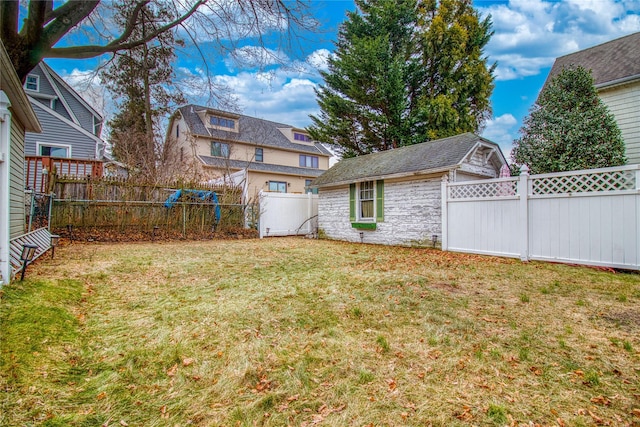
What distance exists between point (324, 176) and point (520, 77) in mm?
9267

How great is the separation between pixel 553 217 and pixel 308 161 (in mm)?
19913

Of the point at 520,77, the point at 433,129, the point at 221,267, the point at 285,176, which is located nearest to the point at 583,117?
the point at 520,77

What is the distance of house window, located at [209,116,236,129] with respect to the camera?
20719 mm

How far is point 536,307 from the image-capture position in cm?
363

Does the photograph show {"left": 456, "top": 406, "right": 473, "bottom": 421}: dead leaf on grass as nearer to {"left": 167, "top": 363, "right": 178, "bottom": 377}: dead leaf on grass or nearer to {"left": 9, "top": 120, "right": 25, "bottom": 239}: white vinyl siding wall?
{"left": 167, "top": 363, "right": 178, "bottom": 377}: dead leaf on grass

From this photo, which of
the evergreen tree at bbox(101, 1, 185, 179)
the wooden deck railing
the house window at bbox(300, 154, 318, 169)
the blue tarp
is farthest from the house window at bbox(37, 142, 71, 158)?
the house window at bbox(300, 154, 318, 169)

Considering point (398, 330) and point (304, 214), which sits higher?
point (304, 214)

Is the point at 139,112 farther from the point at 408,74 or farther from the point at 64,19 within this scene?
the point at 408,74

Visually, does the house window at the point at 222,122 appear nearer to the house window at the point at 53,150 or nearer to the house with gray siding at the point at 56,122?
the house with gray siding at the point at 56,122

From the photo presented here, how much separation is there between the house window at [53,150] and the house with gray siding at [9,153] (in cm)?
1007

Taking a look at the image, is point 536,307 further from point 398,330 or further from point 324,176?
point 324,176

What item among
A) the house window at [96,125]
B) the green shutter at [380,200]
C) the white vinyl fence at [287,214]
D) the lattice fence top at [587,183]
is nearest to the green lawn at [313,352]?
the lattice fence top at [587,183]

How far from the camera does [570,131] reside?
882 cm

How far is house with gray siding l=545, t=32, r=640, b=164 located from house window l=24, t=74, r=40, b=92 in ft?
67.6
